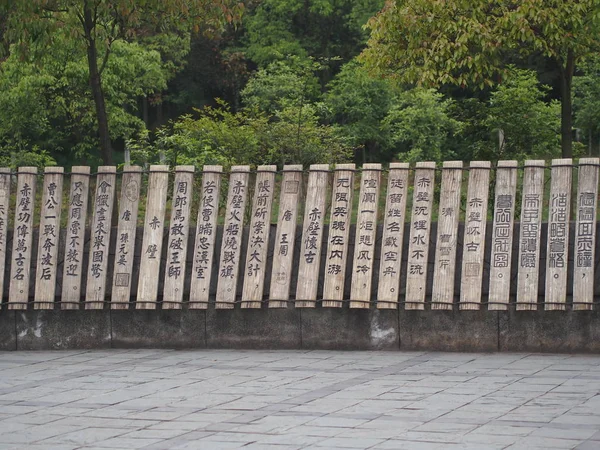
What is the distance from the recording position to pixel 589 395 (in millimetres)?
6680

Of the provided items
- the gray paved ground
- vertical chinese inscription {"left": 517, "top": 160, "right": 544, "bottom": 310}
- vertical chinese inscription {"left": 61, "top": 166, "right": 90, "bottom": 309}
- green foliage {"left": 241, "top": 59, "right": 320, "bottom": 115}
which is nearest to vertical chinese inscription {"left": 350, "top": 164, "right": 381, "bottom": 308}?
the gray paved ground

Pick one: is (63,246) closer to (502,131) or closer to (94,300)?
(94,300)

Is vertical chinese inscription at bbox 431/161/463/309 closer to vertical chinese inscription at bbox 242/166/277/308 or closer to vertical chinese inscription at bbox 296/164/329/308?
vertical chinese inscription at bbox 296/164/329/308

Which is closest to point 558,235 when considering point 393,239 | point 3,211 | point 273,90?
point 393,239

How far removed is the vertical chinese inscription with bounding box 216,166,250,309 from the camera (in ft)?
30.7

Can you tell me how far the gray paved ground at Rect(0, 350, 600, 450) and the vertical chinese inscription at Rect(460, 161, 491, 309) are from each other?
0.57 metres

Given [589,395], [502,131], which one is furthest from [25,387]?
[502,131]

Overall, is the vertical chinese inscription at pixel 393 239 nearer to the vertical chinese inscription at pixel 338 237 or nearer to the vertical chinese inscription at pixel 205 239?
the vertical chinese inscription at pixel 338 237

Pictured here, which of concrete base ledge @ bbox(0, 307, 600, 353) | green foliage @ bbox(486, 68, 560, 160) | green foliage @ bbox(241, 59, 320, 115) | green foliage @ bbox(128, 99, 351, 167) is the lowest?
concrete base ledge @ bbox(0, 307, 600, 353)

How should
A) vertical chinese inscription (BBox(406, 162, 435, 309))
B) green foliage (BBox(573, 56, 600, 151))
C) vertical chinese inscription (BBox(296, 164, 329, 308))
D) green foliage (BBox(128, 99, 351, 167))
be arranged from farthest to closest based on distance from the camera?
green foliage (BBox(573, 56, 600, 151))
green foliage (BBox(128, 99, 351, 167))
vertical chinese inscription (BBox(296, 164, 329, 308))
vertical chinese inscription (BBox(406, 162, 435, 309))

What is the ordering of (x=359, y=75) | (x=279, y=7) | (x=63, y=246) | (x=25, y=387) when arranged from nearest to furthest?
(x=25, y=387)
(x=63, y=246)
(x=359, y=75)
(x=279, y=7)

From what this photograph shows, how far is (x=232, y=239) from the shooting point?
9484 mm

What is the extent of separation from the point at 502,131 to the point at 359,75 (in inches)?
577

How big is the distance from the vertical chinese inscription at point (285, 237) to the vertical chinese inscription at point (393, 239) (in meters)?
0.88
